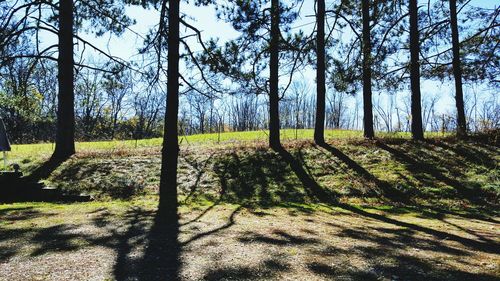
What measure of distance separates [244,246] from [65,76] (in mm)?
10936

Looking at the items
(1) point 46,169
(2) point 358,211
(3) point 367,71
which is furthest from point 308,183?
A: (1) point 46,169

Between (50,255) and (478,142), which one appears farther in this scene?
(478,142)

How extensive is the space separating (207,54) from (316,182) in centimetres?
530

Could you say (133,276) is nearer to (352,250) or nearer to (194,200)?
(352,250)

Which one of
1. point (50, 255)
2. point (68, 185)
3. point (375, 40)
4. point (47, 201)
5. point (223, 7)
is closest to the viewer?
point (50, 255)

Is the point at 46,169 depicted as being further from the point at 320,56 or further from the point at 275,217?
the point at 320,56

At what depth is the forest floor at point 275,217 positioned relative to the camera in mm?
4387

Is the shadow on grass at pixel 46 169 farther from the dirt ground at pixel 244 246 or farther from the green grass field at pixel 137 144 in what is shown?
the dirt ground at pixel 244 246

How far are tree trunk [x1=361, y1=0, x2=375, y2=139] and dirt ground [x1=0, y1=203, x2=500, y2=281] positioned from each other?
23.8ft

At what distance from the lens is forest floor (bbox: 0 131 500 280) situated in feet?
14.4

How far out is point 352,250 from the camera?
5055 mm

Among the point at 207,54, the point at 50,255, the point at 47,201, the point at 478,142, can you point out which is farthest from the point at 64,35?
the point at 478,142

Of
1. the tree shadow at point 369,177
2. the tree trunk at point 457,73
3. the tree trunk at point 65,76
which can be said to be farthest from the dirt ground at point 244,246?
the tree trunk at point 457,73

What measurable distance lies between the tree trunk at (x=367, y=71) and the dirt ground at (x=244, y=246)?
7.27m
